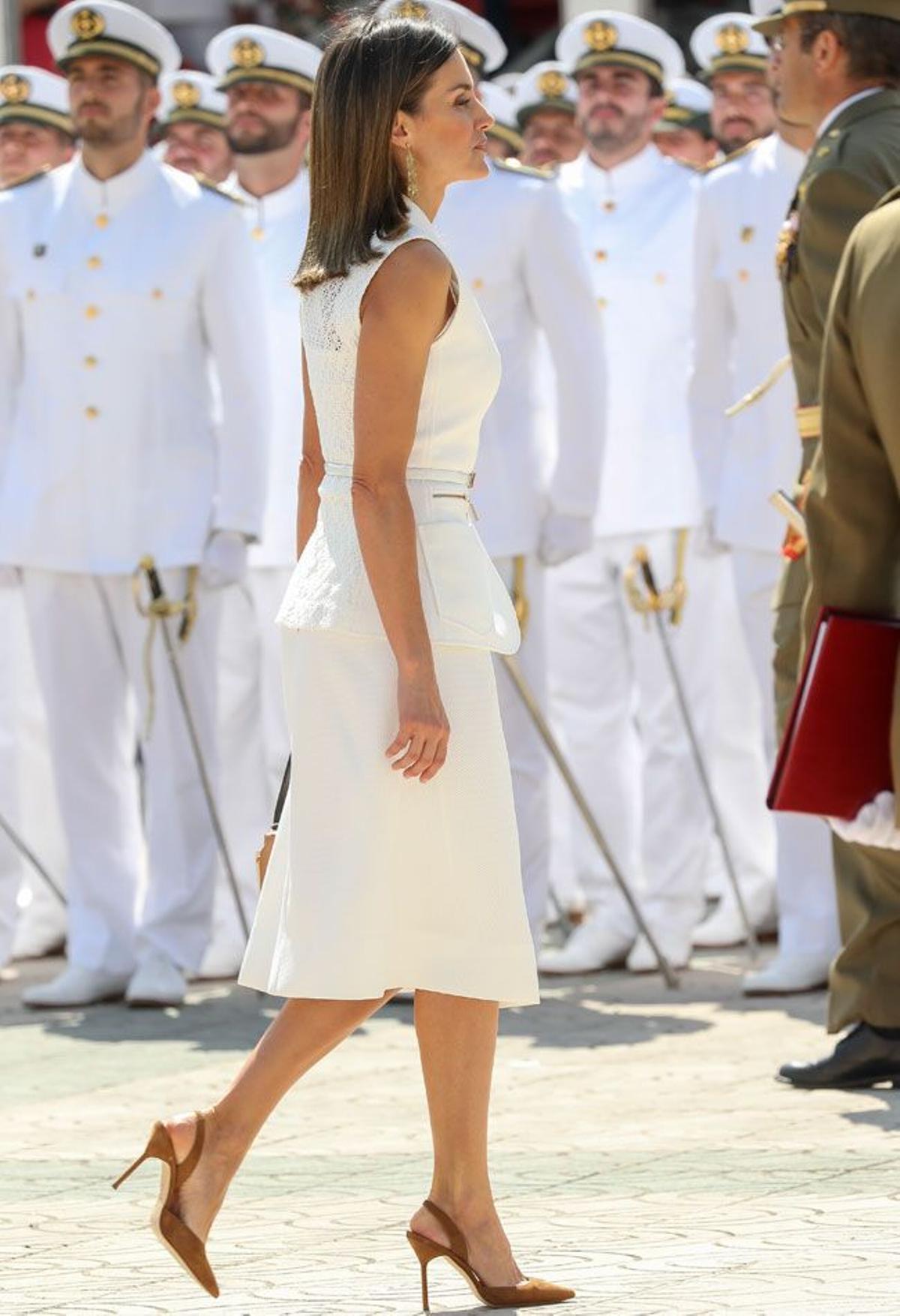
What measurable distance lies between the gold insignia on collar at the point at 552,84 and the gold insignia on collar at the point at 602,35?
0.94 meters

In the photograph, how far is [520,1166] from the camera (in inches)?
216

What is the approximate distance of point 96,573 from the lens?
819 cm

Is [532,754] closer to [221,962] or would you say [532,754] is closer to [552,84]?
[221,962]

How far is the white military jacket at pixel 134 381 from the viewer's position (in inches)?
320

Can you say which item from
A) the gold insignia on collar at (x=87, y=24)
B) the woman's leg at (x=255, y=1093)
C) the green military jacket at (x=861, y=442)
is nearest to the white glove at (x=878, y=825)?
the green military jacket at (x=861, y=442)

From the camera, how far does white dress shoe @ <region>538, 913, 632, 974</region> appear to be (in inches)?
337

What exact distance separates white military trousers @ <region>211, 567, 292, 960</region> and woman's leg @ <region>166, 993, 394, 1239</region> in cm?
472

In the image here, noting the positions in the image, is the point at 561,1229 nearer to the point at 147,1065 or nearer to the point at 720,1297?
the point at 720,1297

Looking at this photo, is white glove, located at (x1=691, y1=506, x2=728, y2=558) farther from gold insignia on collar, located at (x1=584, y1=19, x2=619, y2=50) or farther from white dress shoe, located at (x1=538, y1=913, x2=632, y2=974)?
gold insignia on collar, located at (x1=584, y1=19, x2=619, y2=50)

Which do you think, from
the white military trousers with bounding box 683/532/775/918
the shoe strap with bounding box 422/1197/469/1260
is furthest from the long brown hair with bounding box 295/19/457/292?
the white military trousers with bounding box 683/532/775/918

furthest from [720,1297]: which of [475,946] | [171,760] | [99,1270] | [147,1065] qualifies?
[171,760]

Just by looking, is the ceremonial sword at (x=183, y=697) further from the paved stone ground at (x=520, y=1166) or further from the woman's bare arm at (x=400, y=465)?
the woman's bare arm at (x=400, y=465)

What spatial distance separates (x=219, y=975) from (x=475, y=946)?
4.61 m

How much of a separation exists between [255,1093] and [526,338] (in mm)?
4144
